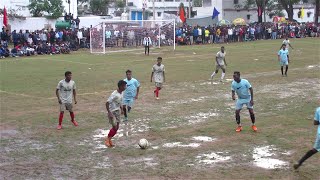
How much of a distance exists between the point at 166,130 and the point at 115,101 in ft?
8.18

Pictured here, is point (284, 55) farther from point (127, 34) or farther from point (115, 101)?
point (127, 34)

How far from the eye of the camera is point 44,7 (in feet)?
173

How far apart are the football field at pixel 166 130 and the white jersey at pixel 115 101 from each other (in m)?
1.00

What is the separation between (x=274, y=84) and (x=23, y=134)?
13254 millimetres

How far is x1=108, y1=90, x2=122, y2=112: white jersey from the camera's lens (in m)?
13.2

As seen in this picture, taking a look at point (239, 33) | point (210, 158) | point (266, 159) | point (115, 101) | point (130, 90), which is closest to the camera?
point (266, 159)

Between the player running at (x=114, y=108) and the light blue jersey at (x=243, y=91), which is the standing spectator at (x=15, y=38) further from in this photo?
the player running at (x=114, y=108)

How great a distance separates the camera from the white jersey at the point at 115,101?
13172mm

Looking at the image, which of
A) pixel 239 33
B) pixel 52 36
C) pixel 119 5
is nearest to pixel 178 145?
pixel 52 36

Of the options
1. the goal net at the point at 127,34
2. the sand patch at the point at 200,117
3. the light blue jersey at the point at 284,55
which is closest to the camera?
the sand patch at the point at 200,117

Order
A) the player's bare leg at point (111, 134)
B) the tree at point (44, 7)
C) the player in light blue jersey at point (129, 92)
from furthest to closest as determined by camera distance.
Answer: the tree at point (44, 7) → the player in light blue jersey at point (129, 92) → the player's bare leg at point (111, 134)

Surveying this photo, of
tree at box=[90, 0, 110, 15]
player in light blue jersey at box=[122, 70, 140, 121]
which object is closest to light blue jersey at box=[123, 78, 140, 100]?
player in light blue jersey at box=[122, 70, 140, 121]

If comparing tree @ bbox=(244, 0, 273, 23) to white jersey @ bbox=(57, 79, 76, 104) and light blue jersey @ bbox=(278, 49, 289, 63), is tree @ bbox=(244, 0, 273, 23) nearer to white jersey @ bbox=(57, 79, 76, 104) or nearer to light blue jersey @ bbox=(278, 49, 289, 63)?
light blue jersey @ bbox=(278, 49, 289, 63)

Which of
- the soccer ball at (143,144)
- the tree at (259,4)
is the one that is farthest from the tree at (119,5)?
the soccer ball at (143,144)
